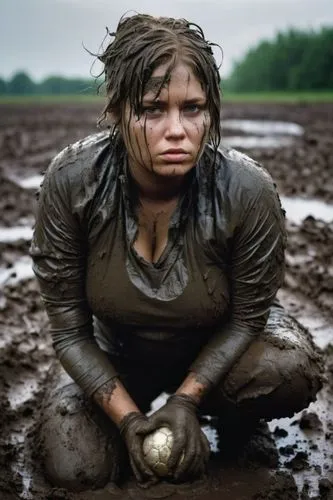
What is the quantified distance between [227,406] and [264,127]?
49.0ft

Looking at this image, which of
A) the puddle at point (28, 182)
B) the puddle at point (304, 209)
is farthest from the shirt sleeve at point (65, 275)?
the puddle at point (28, 182)

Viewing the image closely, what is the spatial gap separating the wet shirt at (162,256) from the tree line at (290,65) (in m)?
47.0

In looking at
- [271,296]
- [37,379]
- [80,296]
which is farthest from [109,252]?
[37,379]

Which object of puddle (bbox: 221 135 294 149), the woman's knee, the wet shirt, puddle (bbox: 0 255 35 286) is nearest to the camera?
the wet shirt

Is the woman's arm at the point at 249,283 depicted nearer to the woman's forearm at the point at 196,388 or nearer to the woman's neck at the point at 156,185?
the woman's forearm at the point at 196,388

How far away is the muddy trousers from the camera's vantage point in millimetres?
2693

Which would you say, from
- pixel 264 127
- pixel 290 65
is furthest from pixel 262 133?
pixel 290 65

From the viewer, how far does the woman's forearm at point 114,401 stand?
2.62 m

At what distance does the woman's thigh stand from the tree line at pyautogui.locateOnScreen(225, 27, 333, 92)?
4695 centimetres

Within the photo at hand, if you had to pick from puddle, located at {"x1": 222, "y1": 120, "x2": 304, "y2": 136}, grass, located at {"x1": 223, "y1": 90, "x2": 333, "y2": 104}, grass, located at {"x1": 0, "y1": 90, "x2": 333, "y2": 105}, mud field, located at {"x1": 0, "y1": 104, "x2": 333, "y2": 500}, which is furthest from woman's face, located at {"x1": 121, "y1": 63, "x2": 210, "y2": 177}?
grass, located at {"x1": 223, "y1": 90, "x2": 333, "y2": 104}

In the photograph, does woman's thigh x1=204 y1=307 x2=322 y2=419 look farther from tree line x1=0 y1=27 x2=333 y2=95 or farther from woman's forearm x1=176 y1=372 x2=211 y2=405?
tree line x1=0 y1=27 x2=333 y2=95

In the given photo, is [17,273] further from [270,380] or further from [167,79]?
[167,79]

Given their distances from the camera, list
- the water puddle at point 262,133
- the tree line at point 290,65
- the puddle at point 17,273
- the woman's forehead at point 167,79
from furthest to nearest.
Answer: the tree line at point 290,65 < the water puddle at point 262,133 < the puddle at point 17,273 < the woman's forehead at point 167,79

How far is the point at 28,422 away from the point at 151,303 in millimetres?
1036
